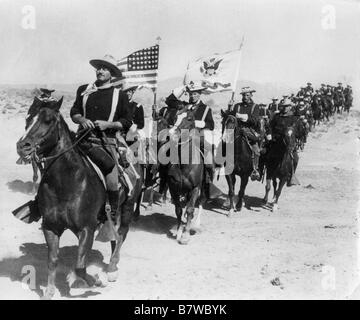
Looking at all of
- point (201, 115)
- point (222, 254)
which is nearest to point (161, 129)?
point (201, 115)

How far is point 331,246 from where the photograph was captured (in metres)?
9.46

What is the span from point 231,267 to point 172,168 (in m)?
2.38

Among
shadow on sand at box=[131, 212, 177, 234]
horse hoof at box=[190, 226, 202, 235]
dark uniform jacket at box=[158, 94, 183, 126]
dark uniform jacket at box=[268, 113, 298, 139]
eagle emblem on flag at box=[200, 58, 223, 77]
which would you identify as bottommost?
shadow on sand at box=[131, 212, 177, 234]

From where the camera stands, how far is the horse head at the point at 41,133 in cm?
598

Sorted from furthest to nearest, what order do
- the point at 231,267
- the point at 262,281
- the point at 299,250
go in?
1. the point at 299,250
2. the point at 231,267
3. the point at 262,281

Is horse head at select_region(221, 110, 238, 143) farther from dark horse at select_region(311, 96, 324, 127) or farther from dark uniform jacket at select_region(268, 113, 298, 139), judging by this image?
dark horse at select_region(311, 96, 324, 127)

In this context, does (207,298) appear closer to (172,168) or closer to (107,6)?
(172,168)

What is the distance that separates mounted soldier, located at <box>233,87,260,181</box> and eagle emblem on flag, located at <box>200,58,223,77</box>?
118 cm

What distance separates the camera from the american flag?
11477 mm

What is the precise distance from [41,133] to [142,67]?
19.1 feet

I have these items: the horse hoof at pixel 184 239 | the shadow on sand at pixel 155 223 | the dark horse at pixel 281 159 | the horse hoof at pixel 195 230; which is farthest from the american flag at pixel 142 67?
the horse hoof at pixel 184 239

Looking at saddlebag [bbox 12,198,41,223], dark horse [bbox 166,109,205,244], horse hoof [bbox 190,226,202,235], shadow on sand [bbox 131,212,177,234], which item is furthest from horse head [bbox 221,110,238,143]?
saddlebag [bbox 12,198,41,223]

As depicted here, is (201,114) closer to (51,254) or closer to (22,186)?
(51,254)
